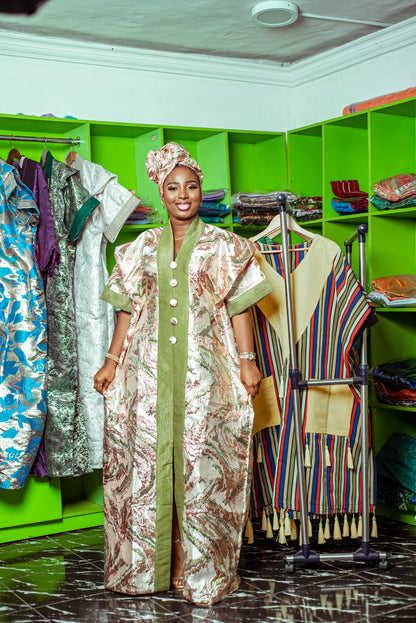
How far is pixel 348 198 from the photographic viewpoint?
4.27 m

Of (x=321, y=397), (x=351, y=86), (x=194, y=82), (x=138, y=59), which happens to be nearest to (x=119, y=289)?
(x=321, y=397)

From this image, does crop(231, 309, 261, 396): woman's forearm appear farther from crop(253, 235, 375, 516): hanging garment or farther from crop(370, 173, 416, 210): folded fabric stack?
crop(370, 173, 416, 210): folded fabric stack

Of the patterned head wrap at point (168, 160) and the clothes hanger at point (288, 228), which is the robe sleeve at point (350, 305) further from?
the patterned head wrap at point (168, 160)

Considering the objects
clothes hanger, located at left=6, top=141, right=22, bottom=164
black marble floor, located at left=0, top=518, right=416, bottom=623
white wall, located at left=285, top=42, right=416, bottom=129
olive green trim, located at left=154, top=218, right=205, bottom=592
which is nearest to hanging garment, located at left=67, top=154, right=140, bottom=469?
clothes hanger, located at left=6, top=141, right=22, bottom=164

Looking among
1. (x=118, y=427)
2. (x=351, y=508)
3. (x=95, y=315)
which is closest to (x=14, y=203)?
(x=95, y=315)

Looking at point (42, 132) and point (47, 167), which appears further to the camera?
point (42, 132)

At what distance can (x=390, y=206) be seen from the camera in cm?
401

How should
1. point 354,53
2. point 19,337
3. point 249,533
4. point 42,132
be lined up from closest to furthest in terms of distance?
point 249,533
point 19,337
point 42,132
point 354,53

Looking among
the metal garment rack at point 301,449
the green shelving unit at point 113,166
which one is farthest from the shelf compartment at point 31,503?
the metal garment rack at point 301,449

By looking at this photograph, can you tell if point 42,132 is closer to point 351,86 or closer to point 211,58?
point 211,58

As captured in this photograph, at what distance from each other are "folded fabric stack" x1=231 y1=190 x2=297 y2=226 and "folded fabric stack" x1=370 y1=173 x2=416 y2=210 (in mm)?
707

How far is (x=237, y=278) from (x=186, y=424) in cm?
62

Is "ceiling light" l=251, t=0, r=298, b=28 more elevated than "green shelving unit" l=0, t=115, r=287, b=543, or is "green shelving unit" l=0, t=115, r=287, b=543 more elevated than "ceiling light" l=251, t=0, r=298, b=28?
"ceiling light" l=251, t=0, r=298, b=28

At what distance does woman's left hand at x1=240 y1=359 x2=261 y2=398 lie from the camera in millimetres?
2957
